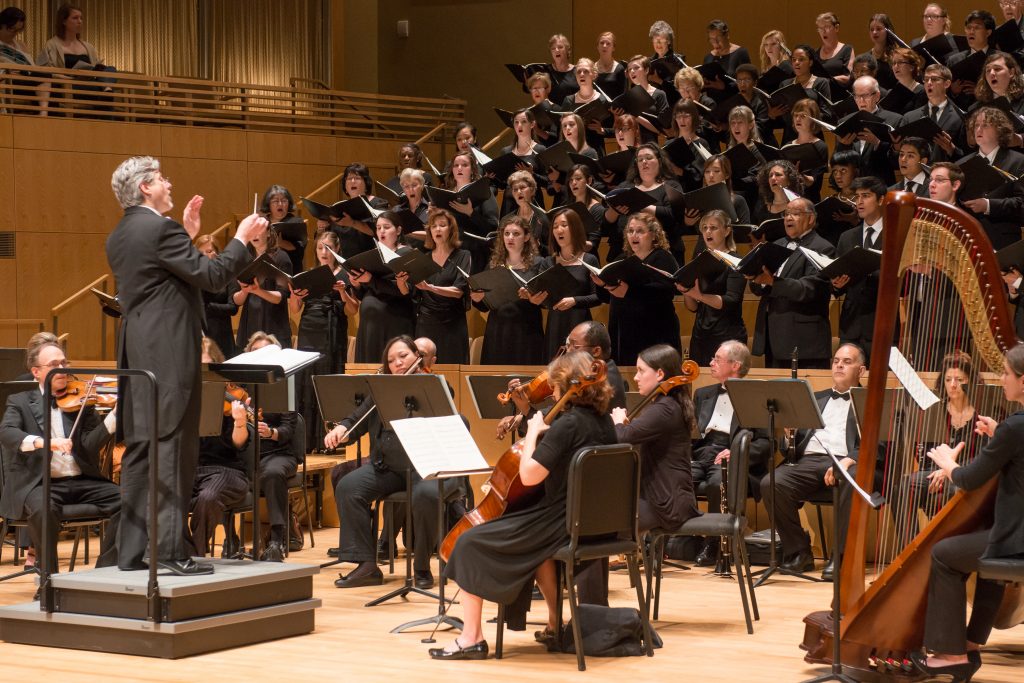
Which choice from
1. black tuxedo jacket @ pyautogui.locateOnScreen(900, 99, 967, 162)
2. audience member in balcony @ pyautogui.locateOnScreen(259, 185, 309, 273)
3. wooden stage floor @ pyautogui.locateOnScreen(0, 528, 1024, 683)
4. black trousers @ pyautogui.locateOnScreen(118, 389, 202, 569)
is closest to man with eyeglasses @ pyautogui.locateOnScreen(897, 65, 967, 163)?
black tuxedo jacket @ pyautogui.locateOnScreen(900, 99, 967, 162)

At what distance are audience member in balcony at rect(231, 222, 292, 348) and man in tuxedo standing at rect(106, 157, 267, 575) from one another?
3.93 metres

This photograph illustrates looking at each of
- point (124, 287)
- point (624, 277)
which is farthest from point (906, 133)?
point (124, 287)

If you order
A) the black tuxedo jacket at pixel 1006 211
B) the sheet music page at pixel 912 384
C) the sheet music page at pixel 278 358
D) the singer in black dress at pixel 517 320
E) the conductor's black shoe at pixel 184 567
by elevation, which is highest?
the black tuxedo jacket at pixel 1006 211

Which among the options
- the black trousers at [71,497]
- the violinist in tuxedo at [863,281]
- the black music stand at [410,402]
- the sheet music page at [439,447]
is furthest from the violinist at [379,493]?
the violinist in tuxedo at [863,281]

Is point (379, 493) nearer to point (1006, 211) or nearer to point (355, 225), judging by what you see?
point (355, 225)

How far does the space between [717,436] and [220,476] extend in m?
2.44

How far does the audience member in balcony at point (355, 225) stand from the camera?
9.16 meters

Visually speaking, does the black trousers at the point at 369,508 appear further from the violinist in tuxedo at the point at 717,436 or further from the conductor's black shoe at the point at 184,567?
the conductor's black shoe at the point at 184,567

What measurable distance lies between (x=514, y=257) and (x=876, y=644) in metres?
4.12

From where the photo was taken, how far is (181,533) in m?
4.77

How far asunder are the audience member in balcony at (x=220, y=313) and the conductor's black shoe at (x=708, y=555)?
11.3 feet

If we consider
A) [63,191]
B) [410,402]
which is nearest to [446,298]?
[410,402]

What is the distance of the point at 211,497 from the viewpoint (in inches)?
253

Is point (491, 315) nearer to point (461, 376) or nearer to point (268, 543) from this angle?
point (461, 376)
